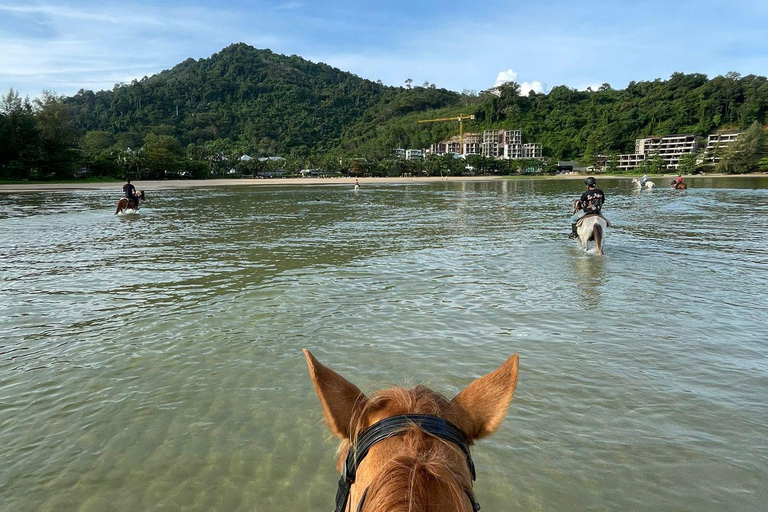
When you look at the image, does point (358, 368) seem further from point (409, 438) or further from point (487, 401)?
point (409, 438)

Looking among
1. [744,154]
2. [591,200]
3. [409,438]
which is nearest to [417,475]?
[409,438]

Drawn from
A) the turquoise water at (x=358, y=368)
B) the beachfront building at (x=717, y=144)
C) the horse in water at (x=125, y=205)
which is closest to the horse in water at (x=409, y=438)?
the turquoise water at (x=358, y=368)

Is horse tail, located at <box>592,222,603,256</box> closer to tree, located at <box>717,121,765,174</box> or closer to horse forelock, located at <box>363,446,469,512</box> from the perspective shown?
horse forelock, located at <box>363,446,469,512</box>

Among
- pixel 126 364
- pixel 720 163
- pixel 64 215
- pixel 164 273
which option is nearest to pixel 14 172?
pixel 64 215

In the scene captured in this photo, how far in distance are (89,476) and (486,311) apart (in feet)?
22.0

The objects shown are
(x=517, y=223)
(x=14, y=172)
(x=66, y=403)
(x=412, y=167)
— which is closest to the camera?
(x=66, y=403)

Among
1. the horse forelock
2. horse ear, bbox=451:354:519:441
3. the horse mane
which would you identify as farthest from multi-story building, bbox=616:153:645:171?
the horse forelock

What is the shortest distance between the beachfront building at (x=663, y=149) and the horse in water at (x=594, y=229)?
550 feet

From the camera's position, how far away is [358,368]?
6340 mm

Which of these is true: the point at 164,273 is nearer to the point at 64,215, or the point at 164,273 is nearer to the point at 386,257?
the point at 386,257

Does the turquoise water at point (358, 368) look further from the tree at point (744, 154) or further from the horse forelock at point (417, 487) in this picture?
the tree at point (744, 154)

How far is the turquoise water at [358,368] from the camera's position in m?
4.07

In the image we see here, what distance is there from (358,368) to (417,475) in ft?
17.1

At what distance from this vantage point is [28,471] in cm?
424
